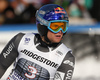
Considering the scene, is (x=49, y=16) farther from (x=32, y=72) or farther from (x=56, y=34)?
(x=32, y=72)

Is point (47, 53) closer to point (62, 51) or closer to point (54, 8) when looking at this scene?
point (62, 51)

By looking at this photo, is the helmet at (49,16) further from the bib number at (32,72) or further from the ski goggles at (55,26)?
the bib number at (32,72)

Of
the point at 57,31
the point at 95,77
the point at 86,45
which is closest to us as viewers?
the point at 57,31

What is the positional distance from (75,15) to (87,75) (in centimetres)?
363

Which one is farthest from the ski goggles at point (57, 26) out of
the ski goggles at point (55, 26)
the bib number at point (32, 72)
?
the bib number at point (32, 72)

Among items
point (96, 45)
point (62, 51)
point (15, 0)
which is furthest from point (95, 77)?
point (15, 0)

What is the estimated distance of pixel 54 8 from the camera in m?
3.35

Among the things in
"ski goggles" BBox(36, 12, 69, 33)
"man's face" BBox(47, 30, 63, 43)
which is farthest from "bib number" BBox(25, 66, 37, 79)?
"ski goggles" BBox(36, 12, 69, 33)

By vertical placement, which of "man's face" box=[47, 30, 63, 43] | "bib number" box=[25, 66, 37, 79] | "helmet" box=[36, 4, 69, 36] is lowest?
"bib number" box=[25, 66, 37, 79]

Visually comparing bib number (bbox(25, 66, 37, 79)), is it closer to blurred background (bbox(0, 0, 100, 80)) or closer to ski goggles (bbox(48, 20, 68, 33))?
ski goggles (bbox(48, 20, 68, 33))

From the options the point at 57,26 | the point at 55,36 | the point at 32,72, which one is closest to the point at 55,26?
the point at 57,26

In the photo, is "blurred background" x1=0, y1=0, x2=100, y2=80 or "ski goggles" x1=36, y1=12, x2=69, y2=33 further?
"blurred background" x1=0, y1=0, x2=100, y2=80

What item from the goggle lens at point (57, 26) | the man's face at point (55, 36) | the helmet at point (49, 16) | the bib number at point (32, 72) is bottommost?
the bib number at point (32, 72)

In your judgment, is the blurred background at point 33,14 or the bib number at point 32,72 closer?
the bib number at point 32,72
